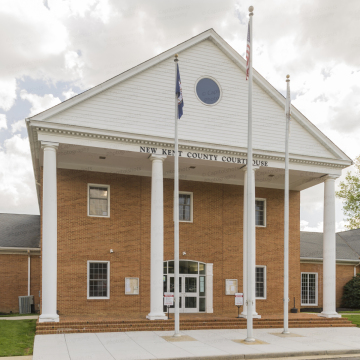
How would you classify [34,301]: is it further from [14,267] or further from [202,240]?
[202,240]

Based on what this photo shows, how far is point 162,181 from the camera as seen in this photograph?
2038cm

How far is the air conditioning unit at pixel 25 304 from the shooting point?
26.0 meters

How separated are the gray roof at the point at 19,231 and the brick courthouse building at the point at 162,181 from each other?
689 centimetres

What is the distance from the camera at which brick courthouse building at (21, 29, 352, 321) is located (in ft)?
64.8

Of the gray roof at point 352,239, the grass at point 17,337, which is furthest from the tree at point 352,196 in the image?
the grass at point 17,337

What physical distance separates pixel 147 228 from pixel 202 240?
3.20 metres

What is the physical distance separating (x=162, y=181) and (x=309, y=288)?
1640 cm

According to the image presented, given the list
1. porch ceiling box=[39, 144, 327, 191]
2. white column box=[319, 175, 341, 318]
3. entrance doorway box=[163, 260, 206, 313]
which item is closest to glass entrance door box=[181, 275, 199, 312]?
entrance doorway box=[163, 260, 206, 313]

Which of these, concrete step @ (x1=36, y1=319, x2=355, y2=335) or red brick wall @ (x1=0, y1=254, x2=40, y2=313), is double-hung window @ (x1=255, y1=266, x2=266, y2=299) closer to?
concrete step @ (x1=36, y1=319, x2=355, y2=335)

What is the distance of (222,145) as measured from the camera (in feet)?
70.6

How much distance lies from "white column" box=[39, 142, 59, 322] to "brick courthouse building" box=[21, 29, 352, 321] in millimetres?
45

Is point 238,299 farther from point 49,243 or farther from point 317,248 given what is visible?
point 317,248

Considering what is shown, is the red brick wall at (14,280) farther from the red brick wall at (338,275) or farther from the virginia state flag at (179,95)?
the red brick wall at (338,275)

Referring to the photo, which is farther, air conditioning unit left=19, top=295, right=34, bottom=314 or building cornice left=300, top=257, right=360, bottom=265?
building cornice left=300, top=257, right=360, bottom=265
